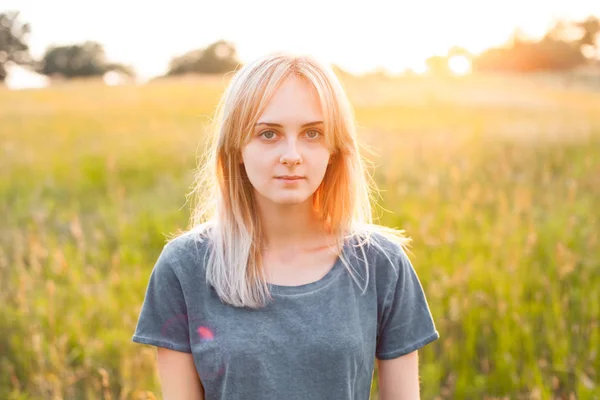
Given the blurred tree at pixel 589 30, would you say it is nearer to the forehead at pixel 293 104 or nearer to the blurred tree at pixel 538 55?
the blurred tree at pixel 538 55

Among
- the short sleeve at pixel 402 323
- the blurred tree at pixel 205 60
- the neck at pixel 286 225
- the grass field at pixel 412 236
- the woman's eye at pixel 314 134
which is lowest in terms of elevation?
the grass field at pixel 412 236

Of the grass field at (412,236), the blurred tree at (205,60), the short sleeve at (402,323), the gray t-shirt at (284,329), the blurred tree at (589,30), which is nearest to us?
the gray t-shirt at (284,329)

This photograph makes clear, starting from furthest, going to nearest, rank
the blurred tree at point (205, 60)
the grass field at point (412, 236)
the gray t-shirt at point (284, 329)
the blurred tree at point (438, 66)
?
the blurred tree at point (205, 60) < the blurred tree at point (438, 66) < the grass field at point (412, 236) < the gray t-shirt at point (284, 329)

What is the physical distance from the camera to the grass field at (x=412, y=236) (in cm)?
322

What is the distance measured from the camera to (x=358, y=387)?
1.88m

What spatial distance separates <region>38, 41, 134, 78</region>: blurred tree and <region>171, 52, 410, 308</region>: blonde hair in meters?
28.0

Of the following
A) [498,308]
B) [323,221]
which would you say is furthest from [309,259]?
[498,308]

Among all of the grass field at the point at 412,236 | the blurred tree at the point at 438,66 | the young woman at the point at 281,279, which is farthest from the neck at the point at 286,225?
the blurred tree at the point at 438,66

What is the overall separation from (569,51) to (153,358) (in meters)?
32.8

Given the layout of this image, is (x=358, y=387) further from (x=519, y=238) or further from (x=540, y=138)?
(x=540, y=138)

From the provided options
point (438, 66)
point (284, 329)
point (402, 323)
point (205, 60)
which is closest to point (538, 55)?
point (205, 60)

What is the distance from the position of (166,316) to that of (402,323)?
686 millimetres

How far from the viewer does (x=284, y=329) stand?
1773mm

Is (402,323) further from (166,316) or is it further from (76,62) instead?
(76,62)
